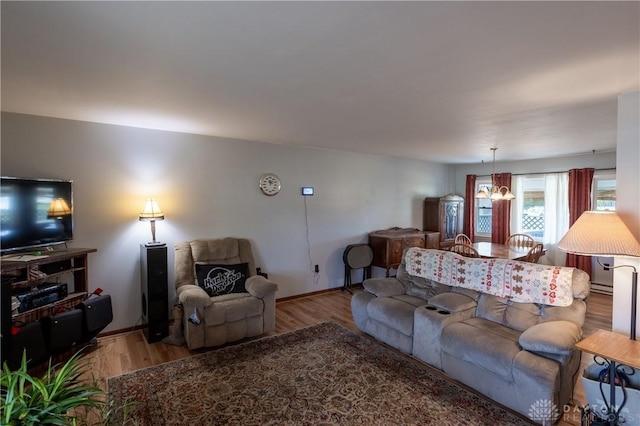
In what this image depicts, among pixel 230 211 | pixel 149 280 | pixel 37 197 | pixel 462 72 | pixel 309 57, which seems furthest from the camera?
pixel 230 211

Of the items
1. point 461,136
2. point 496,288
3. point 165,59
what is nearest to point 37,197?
point 165,59

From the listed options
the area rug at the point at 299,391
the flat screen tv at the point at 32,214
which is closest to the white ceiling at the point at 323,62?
the flat screen tv at the point at 32,214

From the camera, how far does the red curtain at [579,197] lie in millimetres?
5277

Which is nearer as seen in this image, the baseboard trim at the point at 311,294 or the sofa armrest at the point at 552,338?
the sofa armrest at the point at 552,338

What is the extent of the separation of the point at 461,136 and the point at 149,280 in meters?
3.93

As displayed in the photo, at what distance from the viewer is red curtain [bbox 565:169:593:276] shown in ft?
17.3

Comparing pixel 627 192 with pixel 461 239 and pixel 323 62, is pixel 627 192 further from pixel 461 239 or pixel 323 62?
pixel 461 239

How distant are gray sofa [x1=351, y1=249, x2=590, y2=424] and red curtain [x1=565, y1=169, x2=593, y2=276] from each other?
3.43 metres

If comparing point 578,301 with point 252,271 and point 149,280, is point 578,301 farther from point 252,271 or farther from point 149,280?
point 149,280

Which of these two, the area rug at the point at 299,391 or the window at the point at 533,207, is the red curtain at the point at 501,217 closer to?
the window at the point at 533,207

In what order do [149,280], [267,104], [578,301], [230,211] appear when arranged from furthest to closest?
[230,211]
[149,280]
[267,104]
[578,301]

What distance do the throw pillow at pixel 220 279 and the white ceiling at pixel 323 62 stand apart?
1597mm

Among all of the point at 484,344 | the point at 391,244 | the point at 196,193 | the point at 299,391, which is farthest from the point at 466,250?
the point at 196,193

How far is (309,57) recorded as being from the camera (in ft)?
6.08
